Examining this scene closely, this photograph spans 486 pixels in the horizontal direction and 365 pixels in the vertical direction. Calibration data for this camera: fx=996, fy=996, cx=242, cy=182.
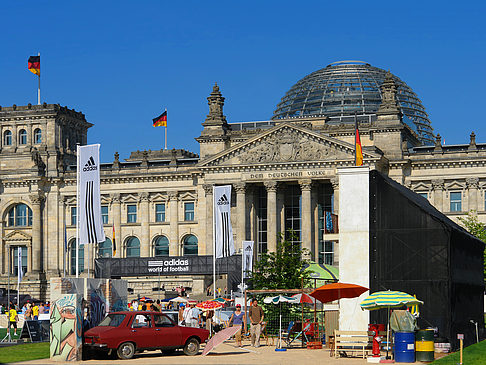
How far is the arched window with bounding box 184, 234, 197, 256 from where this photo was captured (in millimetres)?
101625

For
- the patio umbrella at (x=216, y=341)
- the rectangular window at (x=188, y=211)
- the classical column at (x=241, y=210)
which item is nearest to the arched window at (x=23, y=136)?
the rectangular window at (x=188, y=211)

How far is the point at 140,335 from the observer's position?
3666 cm

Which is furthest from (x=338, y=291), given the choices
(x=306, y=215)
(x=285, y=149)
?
(x=285, y=149)

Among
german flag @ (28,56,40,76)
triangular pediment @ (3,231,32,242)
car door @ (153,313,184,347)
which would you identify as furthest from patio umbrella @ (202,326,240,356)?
triangular pediment @ (3,231,32,242)

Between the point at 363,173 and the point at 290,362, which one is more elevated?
the point at 363,173

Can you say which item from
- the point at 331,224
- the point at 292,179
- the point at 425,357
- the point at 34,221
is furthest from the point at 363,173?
the point at 34,221

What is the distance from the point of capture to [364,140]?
95375 mm

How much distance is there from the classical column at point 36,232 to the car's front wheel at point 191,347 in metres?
69.4

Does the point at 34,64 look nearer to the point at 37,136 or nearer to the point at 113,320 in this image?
the point at 37,136

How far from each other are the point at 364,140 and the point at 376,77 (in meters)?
19.4

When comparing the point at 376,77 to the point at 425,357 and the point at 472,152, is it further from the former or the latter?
the point at 425,357

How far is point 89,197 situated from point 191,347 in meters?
8.86

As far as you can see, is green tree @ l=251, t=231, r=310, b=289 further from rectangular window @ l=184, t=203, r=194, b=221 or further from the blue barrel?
rectangular window @ l=184, t=203, r=194, b=221

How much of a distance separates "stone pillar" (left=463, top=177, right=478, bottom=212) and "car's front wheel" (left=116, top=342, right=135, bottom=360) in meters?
61.3
